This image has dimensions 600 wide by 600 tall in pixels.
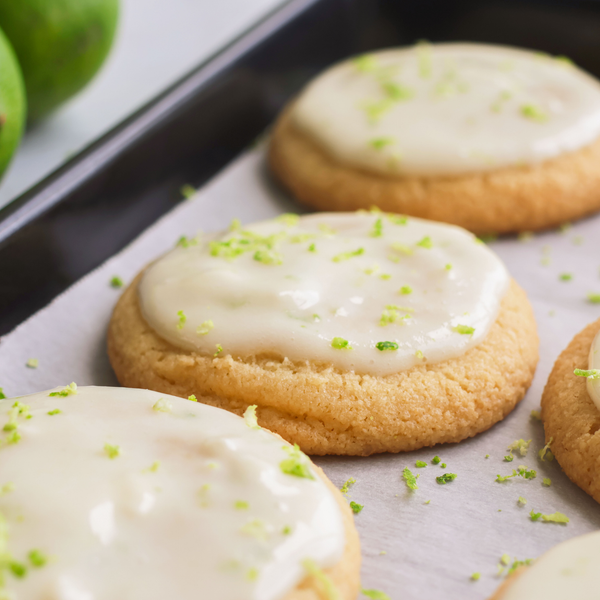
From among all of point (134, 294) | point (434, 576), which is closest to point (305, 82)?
point (134, 294)

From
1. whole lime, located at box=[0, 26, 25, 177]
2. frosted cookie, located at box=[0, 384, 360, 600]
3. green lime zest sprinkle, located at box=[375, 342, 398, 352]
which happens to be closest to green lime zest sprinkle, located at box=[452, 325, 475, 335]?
green lime zest sprinkle, located at box=[375, 342, 398, 352]

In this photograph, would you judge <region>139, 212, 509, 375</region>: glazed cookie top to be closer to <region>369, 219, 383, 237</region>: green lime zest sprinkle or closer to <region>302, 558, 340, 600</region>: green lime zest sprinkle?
<region>369, 219, 383, 237</region>: green lime zest sprinkle

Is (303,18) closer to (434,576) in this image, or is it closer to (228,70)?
(228,70)

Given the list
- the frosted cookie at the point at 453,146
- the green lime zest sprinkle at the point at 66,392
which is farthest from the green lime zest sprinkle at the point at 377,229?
the green lime zest sprinkle at the point at 66,392

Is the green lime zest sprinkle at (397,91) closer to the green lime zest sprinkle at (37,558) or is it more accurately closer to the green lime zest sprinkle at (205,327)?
the green lime zest sprinkle at (205,327)

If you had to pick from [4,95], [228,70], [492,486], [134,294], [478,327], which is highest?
[4,95]

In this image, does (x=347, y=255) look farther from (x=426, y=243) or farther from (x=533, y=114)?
(x=533, y=114)
